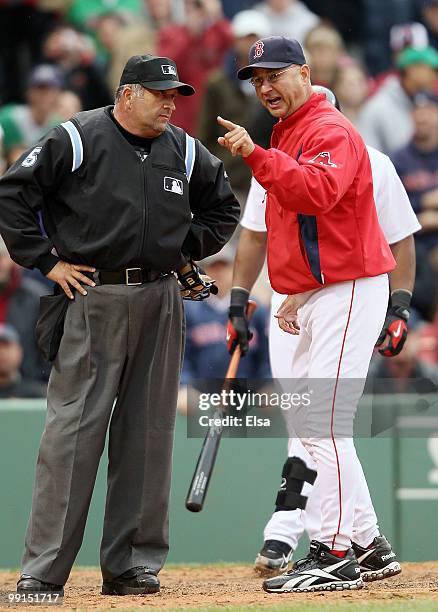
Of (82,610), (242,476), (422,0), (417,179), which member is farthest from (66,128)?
(422,0)

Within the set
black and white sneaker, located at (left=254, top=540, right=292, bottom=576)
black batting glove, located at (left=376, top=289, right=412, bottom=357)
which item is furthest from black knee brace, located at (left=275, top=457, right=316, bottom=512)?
black batting glove, located at (left=376, top=289, right=412, bottom=357)

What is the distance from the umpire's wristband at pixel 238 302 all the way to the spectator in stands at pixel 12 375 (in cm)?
200

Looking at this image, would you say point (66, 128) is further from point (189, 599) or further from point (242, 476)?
point (242, 476)

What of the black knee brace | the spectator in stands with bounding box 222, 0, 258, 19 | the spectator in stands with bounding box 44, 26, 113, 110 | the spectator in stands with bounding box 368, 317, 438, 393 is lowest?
the black knee brace

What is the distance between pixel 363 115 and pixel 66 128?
18.6 ft

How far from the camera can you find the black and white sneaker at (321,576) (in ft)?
16.3

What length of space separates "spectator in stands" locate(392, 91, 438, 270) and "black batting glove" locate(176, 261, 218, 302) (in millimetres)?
4502

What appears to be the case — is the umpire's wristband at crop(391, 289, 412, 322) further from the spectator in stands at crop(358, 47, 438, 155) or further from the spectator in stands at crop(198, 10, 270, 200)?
the spectator in stands at crop(358, 47, 438, 155)

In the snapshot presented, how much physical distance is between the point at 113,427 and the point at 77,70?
6099mm

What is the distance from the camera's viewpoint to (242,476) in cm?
701

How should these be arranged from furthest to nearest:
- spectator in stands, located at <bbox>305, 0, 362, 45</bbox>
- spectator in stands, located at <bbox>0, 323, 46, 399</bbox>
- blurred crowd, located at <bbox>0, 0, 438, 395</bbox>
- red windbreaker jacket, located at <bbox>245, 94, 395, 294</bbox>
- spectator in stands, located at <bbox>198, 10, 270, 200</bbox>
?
spectator in stands, located at <bbox>305, 0, 362, 45</bbox>
blurred crowd, located at <bbox>0, 0, 438, 395</bbox>
spectator in stands, located at <bbox>198, 10, 270, 200</bbox>
spectator in stands, located at <bbox>0, 323, 46, 399</bbox>
red windbreaker jacket, located at <bbox>245, 94, 395, 294</bbox>

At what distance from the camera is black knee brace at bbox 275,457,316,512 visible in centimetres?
582

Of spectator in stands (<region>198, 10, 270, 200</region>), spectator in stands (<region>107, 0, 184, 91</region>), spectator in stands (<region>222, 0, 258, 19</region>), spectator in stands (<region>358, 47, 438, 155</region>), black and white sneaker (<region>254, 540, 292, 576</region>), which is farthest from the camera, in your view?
spectator in stands (<region>222, 0, 258, 19</region>)

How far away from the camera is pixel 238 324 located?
6.02 meters
